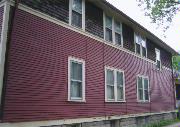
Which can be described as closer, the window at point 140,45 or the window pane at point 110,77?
the window pane at point 110,77

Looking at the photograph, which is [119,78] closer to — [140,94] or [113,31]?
[113,31]

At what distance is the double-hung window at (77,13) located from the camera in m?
11.6

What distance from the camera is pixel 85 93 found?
38.2 ft

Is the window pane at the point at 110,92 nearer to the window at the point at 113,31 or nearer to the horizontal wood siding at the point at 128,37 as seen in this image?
the window at the point at 113,31

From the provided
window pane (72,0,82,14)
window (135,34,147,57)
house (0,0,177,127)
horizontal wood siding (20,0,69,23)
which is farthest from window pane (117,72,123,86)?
horizontal wood siding (20,0,69,23)

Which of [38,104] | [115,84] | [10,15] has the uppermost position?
[10,15]

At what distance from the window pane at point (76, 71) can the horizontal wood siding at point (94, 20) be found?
2.28m

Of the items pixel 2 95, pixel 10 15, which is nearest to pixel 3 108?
pixel 2 95

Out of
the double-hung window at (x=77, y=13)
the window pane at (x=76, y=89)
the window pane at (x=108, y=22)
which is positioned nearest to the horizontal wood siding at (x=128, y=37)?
the window pane at (x=108, y=22)

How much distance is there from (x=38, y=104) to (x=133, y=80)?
9.30m

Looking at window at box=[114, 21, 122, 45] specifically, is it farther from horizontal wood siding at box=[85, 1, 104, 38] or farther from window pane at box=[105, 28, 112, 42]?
horizontal wood siding at box=[85, 1, 104, 38]

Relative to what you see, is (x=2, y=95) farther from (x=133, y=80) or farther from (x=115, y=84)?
(x=133, y=80)

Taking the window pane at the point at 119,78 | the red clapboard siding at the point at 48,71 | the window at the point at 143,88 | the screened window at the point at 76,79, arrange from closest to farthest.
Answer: the red clapboard siding at the point at 48,71 < the screened window at the point at 76,79 < the window pane at the point at 119,78 < the window at the point at 143,88

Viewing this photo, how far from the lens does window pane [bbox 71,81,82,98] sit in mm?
11000
